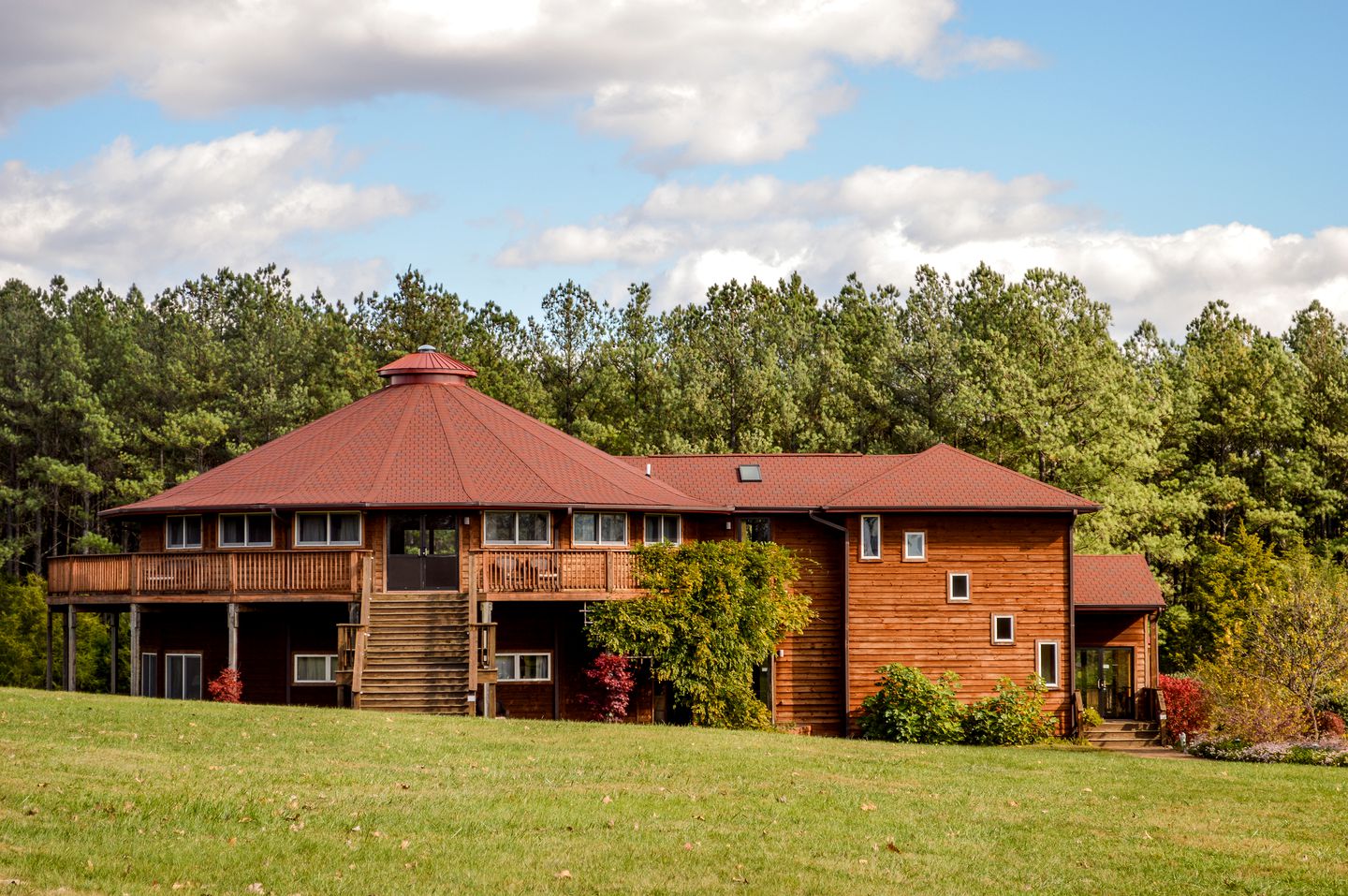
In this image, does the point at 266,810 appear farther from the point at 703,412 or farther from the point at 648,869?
the point at 703,412

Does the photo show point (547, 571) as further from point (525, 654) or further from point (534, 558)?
point (525, 654)

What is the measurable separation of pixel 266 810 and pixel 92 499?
48089 mm

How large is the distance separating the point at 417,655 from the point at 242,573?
4565 mm

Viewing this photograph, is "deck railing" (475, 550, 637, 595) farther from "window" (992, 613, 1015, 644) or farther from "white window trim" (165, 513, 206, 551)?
"window" (992, 613, 1015, 644)

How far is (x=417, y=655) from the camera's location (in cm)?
2823

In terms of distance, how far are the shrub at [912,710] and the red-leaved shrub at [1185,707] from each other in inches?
224

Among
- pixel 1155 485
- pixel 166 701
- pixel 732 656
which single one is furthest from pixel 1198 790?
pixel 1155 485

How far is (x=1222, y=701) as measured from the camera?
29.8m

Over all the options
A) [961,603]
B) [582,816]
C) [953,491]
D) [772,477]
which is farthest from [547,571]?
[582,816]

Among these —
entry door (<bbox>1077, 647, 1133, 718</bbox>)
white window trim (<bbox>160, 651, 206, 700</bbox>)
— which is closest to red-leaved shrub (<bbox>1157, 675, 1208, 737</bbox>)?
entry door (<bbox>1077, 647, 1133, 718</bbox>)

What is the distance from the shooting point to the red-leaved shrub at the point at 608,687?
30.8 metres

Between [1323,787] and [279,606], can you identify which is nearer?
[1323,787]

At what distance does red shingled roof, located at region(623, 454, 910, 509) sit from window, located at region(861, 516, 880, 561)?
3.69ft

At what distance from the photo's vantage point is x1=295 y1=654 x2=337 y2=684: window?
32.9m
